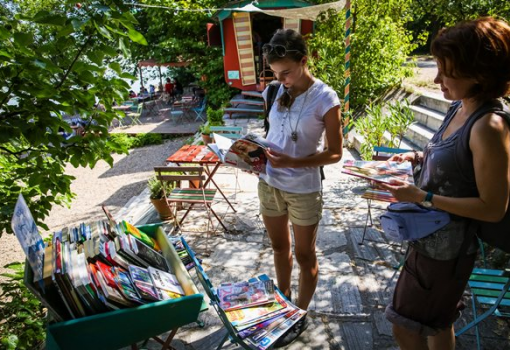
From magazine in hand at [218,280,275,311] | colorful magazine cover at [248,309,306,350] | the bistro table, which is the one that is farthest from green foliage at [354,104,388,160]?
colorful magazine cover at [248,309,306,350]

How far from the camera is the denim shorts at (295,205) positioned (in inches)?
89.5

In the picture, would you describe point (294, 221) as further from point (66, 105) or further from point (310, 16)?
point (310, 16)

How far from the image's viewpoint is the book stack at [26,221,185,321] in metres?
1.62

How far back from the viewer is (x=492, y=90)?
1.33 metres

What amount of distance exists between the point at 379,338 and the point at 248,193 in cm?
345

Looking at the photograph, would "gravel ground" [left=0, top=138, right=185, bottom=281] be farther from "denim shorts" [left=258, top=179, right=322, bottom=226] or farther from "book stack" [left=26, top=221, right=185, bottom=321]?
"denim shorts" [left=258, top=179, right=322, bottom=226]

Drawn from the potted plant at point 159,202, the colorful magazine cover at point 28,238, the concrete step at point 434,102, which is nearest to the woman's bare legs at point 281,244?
the colorful magazine cover at point 28,238

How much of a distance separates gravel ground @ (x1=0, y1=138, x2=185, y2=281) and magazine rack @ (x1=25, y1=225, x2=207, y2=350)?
3982 mm

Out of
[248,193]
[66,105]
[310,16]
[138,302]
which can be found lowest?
[248,193]

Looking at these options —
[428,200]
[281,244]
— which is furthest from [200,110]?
[428,200]

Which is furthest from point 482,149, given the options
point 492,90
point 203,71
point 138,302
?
point 203,71

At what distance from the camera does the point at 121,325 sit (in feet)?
5.51

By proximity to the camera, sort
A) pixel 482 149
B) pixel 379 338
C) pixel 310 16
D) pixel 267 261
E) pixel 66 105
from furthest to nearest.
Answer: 1. pixel 310 16
2. pixel 267 261
3. pixel 379 338
4. pixel 66 105
5. pixel 482 149

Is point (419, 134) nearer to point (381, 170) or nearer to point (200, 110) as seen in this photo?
point (381, 170)
